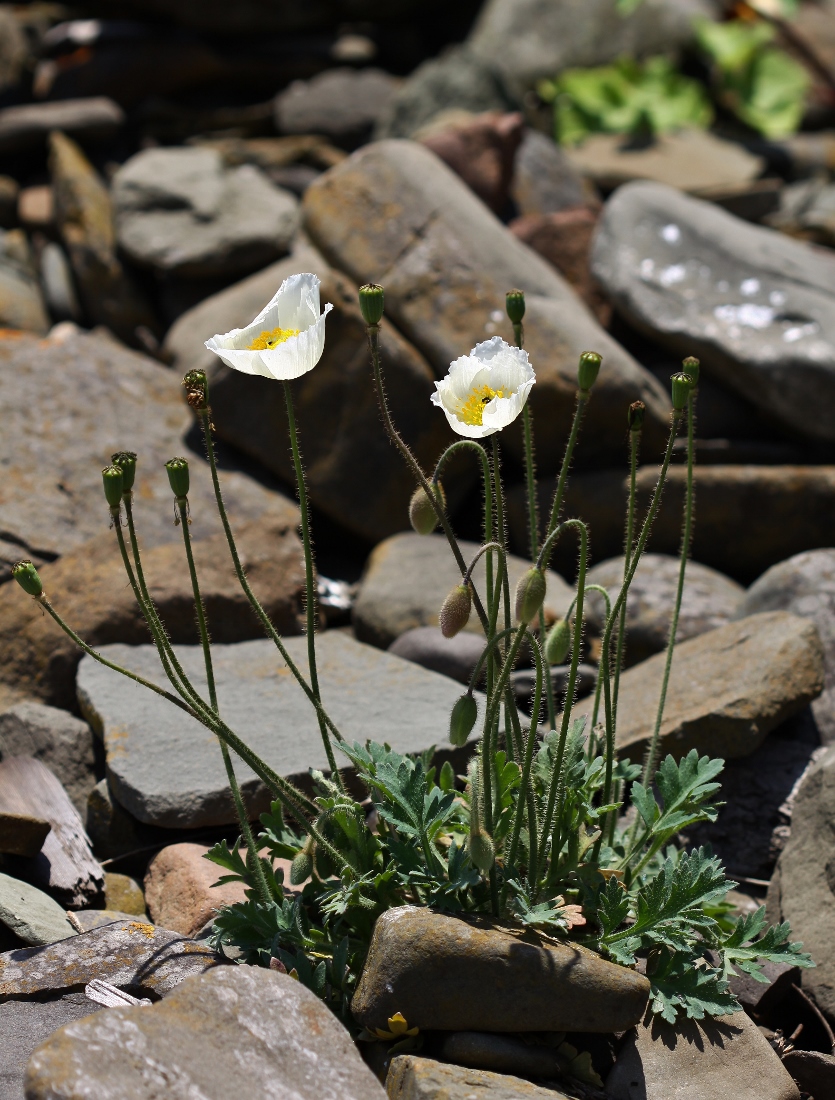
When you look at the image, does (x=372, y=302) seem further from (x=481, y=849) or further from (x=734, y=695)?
(x=734, y=695)

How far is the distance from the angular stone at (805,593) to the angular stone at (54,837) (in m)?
2.45

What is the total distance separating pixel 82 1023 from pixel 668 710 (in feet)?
7.07

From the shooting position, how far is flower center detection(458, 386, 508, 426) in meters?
2.55

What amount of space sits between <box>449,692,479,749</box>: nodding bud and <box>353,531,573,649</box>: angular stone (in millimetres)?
1954

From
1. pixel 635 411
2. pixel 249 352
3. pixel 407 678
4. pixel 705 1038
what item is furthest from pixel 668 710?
pixel 249 352

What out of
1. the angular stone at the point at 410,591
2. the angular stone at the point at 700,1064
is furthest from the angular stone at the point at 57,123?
the angular stone at the point at 700,1064

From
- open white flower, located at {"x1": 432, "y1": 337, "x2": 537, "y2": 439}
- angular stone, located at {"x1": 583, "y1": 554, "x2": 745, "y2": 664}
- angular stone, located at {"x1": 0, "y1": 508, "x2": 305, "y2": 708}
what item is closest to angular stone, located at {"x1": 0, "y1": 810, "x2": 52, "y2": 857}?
angular stone, located at {"x1": 0, "y1": 508, "x2": 305, "y2": 708}

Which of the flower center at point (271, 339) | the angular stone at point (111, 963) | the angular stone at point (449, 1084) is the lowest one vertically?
the angular stone at point (111, 963)

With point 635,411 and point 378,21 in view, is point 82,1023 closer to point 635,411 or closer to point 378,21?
point 635,411

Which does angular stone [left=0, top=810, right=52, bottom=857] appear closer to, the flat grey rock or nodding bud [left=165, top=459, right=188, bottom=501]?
the flat grey rock

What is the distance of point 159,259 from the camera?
670 cm

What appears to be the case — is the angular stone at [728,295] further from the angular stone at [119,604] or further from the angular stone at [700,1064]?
the angular stone at [700,1064]

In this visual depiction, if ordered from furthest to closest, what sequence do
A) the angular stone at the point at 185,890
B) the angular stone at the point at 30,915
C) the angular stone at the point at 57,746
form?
the angular stone at the point at 57,746, the angular stone at the point at 185,890, the angular stone at the point at 30,915

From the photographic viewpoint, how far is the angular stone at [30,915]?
293cm
